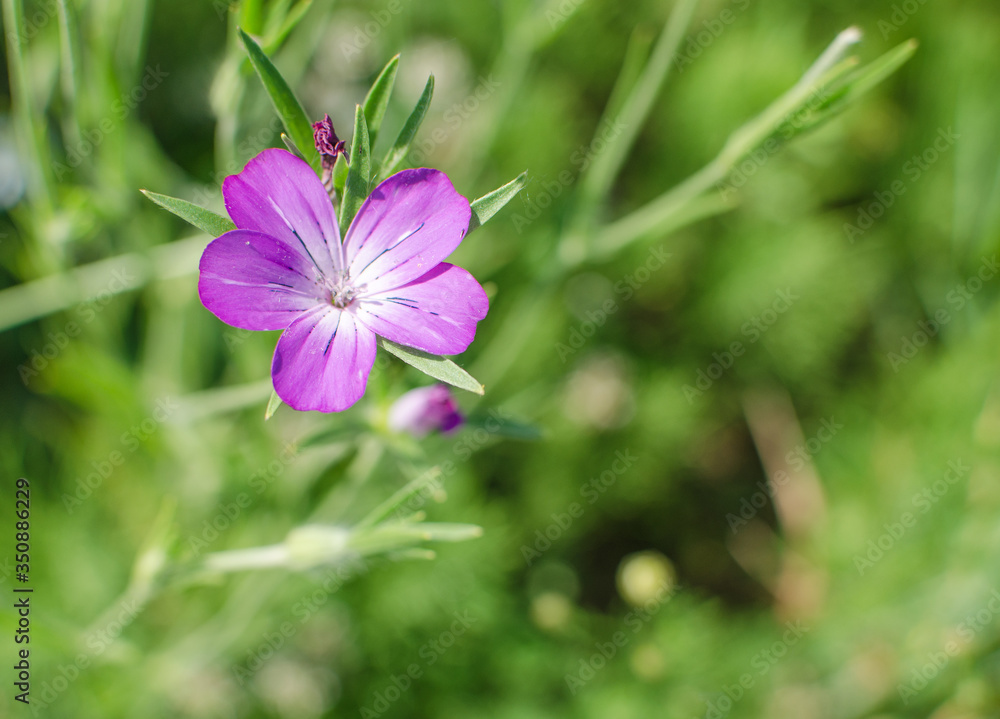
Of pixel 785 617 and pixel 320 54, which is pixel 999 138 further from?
pixel 320 54

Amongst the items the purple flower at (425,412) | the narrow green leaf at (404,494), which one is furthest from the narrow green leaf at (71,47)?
the narrow green leaf at (404,494)

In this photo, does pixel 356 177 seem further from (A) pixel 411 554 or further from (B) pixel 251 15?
(A) pixel 411 554

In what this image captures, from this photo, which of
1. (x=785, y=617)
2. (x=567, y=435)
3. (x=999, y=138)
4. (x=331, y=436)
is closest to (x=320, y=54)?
(x=567, y=435)

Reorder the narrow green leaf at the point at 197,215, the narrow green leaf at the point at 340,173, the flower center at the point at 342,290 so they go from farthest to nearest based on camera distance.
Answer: the flower center at the point at 342,290
the narrow green leaf at the point at 340,173
the narrow green leaf at the point at 197,215

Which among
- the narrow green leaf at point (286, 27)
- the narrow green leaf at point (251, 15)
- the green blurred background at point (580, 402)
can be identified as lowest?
the green blurred background at point (580, 402)

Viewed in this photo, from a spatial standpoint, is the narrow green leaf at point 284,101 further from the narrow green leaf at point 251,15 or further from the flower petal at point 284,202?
the narrow green leaf at point 251,15

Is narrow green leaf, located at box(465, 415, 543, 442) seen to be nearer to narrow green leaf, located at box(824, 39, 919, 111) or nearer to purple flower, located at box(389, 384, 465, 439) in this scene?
purple flower, located at box(389, 384, 465, 439)

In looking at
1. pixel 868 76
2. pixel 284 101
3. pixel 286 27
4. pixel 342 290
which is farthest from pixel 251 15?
pixel 868 76

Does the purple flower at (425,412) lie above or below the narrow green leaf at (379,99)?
below
